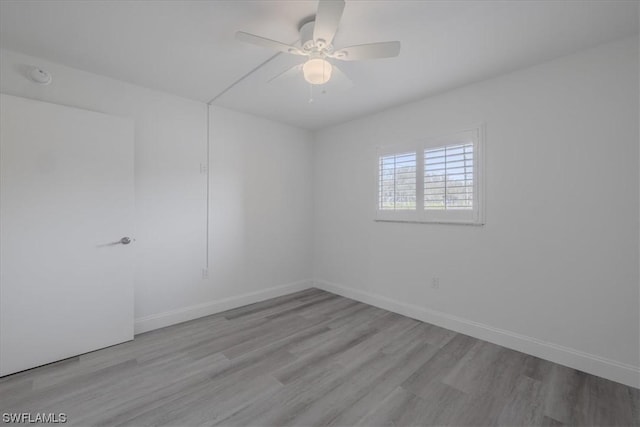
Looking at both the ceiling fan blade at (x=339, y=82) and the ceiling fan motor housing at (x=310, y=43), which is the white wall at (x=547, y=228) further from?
the ceiling fan motor housing at (x=310, y=43)

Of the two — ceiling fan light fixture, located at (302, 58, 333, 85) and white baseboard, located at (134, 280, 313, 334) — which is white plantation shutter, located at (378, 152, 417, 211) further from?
white baseboard, located at (134, 280, 313, 334)

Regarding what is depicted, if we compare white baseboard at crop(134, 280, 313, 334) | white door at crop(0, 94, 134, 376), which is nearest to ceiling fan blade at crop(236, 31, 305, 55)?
white door at crop(0, 94, 134, 376)

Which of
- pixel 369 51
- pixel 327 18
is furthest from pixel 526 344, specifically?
pixel 327 18

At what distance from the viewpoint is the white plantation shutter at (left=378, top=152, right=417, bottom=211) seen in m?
3.22

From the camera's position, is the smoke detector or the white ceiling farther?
the smoke detector

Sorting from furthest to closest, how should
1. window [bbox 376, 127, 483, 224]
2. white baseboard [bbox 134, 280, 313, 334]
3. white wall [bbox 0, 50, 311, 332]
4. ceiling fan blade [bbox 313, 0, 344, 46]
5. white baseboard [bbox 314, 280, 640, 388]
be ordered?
white baseboard [bbox 134, 280, 313, 334] < window [bbox 376, 127, 483, 224] < white wall [bbox 0, 50, 311, 332] < white baseboard [bbox 314, 280, 640, 388] < ceiling fan blade [bbox 313, 0, 344, 46]

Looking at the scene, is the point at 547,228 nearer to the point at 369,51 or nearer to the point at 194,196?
the point at 369,51

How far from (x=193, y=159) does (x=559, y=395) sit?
3875mm

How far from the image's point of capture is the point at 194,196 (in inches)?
126

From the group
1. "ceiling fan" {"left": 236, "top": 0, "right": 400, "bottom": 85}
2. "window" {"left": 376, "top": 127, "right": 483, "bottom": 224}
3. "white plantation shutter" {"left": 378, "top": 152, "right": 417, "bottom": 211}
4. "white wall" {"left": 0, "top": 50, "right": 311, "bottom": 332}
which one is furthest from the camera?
"white plantation shutter" {"left": 378, "top": 152, "right": 417, "bottom": 211}

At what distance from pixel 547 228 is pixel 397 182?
4.98 ft

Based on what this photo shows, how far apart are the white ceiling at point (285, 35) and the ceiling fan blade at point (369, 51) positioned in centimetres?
→ 25

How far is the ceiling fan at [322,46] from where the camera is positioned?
151 centimetres

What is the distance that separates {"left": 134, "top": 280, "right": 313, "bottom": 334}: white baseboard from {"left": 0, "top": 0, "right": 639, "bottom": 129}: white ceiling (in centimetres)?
243
